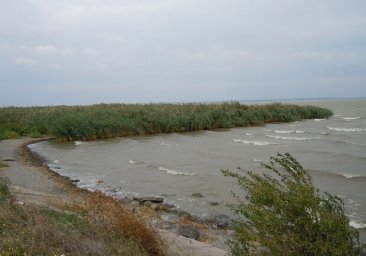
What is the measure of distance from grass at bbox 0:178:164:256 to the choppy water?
132 inches

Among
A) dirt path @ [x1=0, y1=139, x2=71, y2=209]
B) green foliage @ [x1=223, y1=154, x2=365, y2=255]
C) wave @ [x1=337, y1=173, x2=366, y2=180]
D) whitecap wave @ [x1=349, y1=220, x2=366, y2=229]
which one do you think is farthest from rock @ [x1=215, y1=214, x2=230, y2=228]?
wave @ [x1=337, y1=173, x2=366, y2=180]

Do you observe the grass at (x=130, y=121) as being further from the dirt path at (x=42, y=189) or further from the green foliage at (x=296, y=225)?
the green foliage at (x=296, y=225)

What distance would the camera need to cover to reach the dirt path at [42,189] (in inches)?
275

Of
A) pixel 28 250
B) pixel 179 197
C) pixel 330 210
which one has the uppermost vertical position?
pixel 330 210

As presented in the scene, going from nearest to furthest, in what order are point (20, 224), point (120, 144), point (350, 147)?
point (20, 224) < point (350, 147) < point (120, 144)

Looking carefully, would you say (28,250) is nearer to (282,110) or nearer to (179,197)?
(179,197)

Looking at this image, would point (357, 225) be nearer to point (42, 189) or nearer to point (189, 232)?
point (189, 232)

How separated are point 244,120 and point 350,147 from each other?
18.2 m

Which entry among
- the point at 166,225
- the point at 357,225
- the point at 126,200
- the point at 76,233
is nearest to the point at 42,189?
the point at 126,200

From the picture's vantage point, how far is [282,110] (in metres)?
46.6

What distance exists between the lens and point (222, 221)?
388 inches

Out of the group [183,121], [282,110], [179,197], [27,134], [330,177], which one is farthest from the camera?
[282,110]

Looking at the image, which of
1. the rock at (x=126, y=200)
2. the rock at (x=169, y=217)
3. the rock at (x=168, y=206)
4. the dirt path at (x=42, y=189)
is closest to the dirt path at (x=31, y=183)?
the dirt path at (x=42, y=189)

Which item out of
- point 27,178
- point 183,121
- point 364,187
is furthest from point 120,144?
point 364,187
